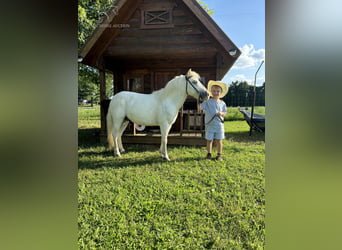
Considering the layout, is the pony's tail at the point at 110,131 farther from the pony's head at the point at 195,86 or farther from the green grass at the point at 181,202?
the pony's head at the point at 195,86

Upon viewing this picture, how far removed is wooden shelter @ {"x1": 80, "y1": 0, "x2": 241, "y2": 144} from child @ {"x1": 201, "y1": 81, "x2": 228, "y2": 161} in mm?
228

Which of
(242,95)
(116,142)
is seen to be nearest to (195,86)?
(242,95)

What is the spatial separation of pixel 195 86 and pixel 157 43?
495mm

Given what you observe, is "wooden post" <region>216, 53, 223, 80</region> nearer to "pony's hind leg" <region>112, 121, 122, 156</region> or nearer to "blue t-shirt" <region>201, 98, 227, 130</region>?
"blue t-shirt" <region>201, 98, 227, 130</region>

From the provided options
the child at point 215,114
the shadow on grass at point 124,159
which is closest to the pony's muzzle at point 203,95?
the child at point 215,114

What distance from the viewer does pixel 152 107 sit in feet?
5.83

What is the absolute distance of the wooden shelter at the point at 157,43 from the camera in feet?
3.59

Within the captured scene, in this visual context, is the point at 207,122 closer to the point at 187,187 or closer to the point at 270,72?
the point at 187,187

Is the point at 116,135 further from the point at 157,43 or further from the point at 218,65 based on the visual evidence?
the point at 218,65

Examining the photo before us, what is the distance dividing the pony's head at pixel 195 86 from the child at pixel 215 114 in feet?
0.54

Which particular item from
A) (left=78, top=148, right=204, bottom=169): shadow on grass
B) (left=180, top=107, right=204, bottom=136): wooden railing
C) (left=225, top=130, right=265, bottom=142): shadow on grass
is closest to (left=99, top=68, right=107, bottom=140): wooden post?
(left=78, top=148, right=204, bottom=169): shadow on grass

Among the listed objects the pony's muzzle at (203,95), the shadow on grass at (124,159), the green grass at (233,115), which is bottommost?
the shadow on grass at (124,159)
